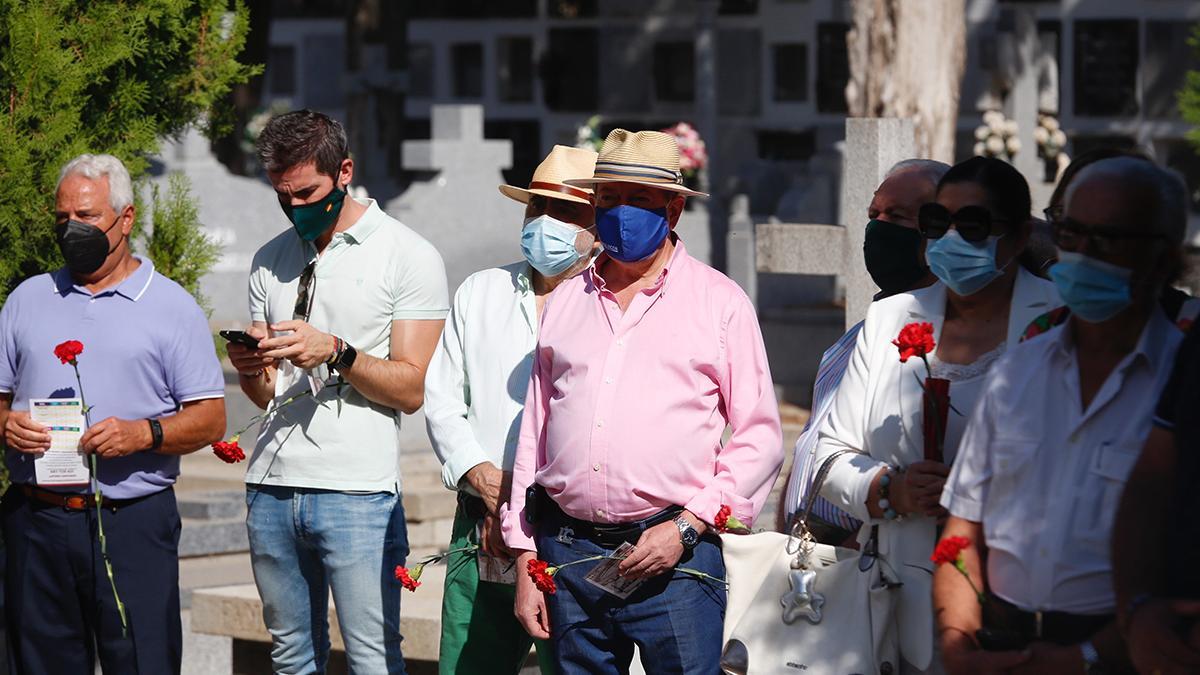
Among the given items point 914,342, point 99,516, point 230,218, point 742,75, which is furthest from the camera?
point 742,75

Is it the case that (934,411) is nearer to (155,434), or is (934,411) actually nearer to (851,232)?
(155,434)

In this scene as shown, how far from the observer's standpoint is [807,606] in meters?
3.68

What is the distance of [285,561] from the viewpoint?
4734mm

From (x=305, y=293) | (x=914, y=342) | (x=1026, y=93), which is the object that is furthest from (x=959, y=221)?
(x=1026, y=93)

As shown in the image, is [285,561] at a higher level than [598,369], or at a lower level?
lower

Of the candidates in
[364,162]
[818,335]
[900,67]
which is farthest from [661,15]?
[900,67]

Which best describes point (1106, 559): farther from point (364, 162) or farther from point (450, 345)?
point (364, 162)

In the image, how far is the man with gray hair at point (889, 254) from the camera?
164 inches

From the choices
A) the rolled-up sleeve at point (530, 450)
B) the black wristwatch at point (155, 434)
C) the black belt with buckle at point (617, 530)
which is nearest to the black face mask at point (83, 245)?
the black wristwatch at point (155, 434)

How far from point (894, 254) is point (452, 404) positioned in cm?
122

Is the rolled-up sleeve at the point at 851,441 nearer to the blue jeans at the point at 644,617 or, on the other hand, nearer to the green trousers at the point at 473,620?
the blue jeans at the point at 644,617

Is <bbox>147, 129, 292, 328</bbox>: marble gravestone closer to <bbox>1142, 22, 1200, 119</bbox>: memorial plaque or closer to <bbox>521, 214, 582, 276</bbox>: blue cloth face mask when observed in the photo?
<bbox>1142, 22, 1200, 119</bbox>: memorial plaque

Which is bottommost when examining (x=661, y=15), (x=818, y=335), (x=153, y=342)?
(x=818, y=335)

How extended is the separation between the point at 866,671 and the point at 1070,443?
31.6 inches
